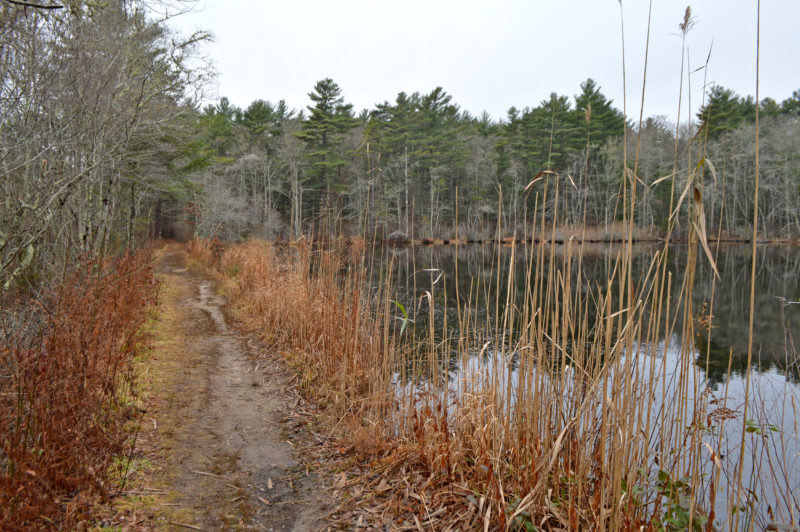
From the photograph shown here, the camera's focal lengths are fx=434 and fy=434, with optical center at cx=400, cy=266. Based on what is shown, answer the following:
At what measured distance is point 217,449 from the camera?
290cm

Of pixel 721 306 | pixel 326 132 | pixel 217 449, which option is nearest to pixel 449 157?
pixel 326 132

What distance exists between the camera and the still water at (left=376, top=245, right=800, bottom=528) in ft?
7.72

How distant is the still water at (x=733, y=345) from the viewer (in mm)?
2354

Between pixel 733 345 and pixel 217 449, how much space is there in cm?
814

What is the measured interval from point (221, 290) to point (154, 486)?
7.32m

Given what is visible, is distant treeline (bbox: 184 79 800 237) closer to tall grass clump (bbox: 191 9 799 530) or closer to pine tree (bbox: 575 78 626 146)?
pine tree (bbox: 575 78 626 146)

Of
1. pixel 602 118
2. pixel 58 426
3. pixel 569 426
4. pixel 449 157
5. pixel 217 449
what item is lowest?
pixel 217 449

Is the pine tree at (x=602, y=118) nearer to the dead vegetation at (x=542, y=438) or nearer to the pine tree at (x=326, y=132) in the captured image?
the pine tree at (x=326, y=132)

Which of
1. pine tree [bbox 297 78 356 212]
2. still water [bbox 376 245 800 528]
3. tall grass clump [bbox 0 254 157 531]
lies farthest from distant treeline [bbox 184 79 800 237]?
tall grass clump [bbox 0 254 157 531]

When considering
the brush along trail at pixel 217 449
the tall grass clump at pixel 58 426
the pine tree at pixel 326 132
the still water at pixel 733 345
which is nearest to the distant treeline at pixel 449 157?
the pine tree at pixel 326 132

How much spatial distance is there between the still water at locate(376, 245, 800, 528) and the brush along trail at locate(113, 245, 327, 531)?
3.95 ft

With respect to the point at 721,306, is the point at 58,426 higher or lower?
higher

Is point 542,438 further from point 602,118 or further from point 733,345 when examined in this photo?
point 602,118

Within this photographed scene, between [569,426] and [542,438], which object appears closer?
[569,426]
